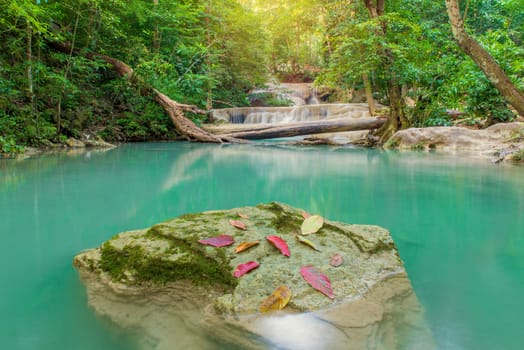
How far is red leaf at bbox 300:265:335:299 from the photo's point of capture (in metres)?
0.95

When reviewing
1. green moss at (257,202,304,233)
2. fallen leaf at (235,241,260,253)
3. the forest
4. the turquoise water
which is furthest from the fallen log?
fallen leaf at (235,241,260,253)

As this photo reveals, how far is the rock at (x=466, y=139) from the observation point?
225 inches

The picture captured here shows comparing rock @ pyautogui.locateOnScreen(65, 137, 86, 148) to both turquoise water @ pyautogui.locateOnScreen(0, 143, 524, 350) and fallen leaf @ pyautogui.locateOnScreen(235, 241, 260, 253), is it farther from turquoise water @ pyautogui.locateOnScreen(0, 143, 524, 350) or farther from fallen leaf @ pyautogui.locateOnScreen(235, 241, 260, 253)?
fallen leaf @ pyautogui.locateOnScreen(235, 241, 260, 253)

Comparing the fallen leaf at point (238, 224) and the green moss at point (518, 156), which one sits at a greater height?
the fallen leaf at point (238, 224)

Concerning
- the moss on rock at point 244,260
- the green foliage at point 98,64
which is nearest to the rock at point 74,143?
the green foliage at point 98,64

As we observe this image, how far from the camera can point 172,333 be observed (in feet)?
2.78

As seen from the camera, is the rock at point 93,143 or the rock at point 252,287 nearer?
the rock at point 252,287

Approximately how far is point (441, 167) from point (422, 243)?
Answer: 3073 millimetres

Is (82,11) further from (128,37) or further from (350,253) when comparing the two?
(350,253)

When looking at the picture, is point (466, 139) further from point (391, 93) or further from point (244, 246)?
point (244, 246)

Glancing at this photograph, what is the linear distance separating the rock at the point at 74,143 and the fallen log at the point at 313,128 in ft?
11.7

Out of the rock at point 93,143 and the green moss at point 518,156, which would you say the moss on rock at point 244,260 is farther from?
the rock at point 93,143

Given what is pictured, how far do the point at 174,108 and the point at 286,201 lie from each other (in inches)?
269

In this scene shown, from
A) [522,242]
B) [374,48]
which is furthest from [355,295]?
[374,48]
